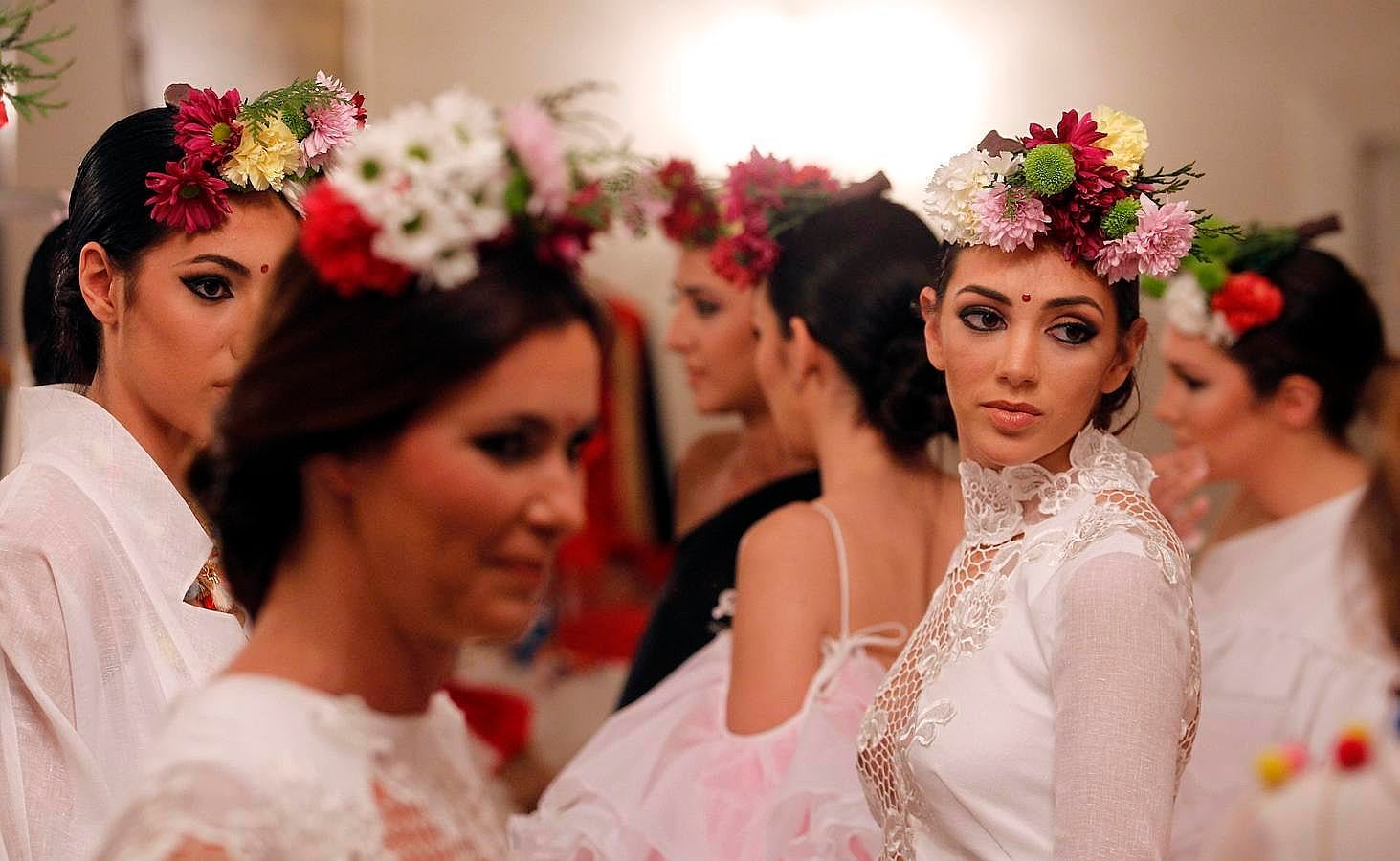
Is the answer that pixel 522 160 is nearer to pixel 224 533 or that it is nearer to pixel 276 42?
pixel 224 533

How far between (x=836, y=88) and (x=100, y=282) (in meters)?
2.51

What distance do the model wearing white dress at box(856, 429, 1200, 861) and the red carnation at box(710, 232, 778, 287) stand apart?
0.88m

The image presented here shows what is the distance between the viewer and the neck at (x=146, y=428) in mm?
1825

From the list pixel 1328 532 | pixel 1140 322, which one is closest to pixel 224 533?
pixel 1140 322

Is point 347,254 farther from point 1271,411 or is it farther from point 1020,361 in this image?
point 1271,411

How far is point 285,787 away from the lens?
3.30 ft

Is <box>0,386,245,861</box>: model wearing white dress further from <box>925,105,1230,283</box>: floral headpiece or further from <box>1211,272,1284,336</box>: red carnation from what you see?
<box>1211,272,1284,336</box>: red carnation

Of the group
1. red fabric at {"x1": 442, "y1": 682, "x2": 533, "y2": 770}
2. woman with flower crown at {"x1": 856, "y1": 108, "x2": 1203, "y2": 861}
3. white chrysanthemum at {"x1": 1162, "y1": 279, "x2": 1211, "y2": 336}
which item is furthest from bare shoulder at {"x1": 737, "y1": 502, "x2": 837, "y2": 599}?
red fabric at {"x1": 442, "y1": 682, "x2": 533, "y2": 770}

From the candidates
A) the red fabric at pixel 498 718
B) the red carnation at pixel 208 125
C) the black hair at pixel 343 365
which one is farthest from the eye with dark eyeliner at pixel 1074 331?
the red fabric at pixel 498 718

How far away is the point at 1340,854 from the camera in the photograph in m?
0.91

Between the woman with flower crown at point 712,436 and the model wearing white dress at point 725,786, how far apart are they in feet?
1.11

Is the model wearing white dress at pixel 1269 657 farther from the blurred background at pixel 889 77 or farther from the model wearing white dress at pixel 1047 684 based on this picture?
the model wearing white dress at pixel 1047 684

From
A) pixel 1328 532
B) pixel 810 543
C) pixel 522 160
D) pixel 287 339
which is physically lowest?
pixel 1328 532

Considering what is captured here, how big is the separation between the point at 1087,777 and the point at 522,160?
76 centimetres
